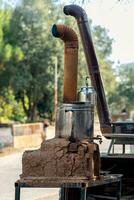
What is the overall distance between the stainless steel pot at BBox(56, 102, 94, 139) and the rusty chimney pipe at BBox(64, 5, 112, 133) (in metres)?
1.65

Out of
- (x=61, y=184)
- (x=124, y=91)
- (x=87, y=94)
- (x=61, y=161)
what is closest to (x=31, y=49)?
(x=87, y=94)

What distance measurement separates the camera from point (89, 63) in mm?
7094

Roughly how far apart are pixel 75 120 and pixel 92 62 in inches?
79.6

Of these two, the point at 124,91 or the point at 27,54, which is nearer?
the point at 27,54

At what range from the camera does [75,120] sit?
5.20 metres

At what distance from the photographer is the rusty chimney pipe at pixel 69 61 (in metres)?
5.65

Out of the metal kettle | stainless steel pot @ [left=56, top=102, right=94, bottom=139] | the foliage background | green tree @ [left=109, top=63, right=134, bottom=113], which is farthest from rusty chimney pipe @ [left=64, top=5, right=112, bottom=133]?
green tree @ [left=109, top=63, right=134, bottom=113]

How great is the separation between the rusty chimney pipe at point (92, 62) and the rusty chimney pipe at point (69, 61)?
39.5 inches

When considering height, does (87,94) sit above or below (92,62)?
below

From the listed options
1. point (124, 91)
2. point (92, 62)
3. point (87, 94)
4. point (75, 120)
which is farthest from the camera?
point (124, 91)

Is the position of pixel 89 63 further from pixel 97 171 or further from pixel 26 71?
pixel 26 71

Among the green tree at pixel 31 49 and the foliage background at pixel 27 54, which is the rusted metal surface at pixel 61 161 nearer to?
the foliage background at pixel 27 54

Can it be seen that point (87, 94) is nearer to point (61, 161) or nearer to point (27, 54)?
point (61, 161)

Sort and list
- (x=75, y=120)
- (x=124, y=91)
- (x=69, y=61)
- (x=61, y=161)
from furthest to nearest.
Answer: (x=124, y=91) < (x=69, y=61) < (x=75, y=120) < (x=61, y=161)
